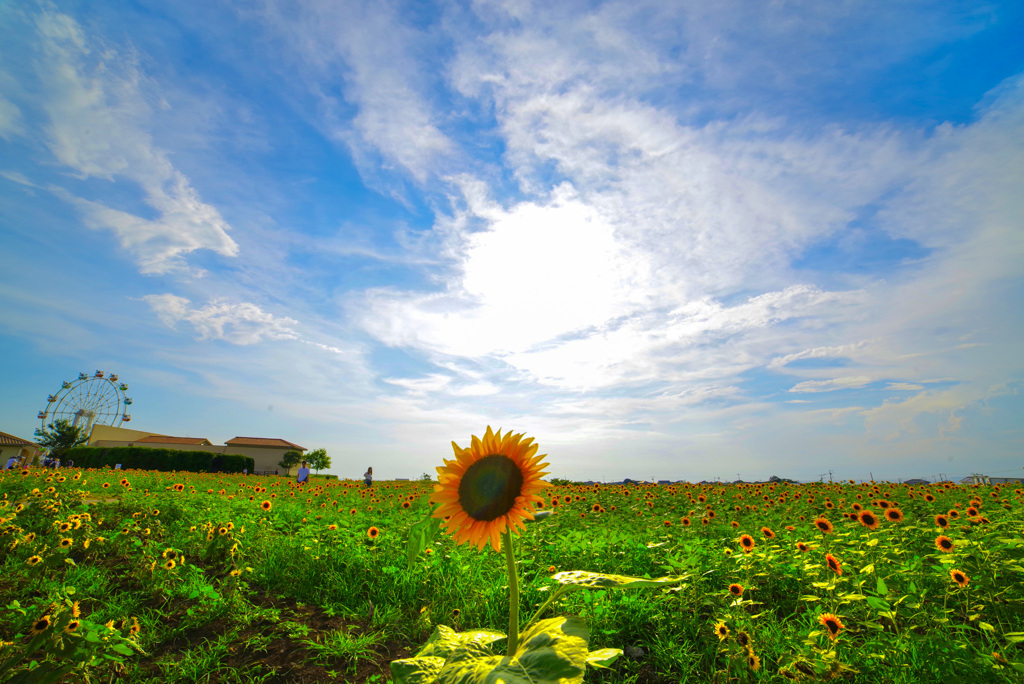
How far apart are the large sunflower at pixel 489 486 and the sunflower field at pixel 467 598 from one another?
0.05ft

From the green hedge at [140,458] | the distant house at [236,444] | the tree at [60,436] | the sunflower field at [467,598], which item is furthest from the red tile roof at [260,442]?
the sunflower field at [467,598]

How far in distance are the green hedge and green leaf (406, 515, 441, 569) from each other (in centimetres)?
2817

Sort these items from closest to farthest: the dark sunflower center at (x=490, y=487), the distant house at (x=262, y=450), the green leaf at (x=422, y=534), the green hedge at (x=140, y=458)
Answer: the green leaf at (x=422, y=534), the dark sunflower center at (x=490, y=487), the green hedge at (x=140, y=458), the distant house at (x=262, y=450)

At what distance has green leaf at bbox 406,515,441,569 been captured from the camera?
1.82 meters

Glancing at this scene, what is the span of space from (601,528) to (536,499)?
16.7 feet

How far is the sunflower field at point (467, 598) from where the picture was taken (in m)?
2.54

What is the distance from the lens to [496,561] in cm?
452

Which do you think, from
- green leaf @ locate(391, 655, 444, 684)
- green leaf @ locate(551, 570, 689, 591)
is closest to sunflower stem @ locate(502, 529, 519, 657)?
green leaf @ locate(551, 570, 689, 591)

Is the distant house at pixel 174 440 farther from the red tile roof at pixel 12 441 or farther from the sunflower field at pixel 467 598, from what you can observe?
the sunflower field at pixel 467 598

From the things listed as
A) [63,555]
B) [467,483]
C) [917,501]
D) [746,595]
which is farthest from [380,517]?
[917,501]

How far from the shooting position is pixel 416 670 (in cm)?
169

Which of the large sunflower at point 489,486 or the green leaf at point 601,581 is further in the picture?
the large sunflower at point 489,486

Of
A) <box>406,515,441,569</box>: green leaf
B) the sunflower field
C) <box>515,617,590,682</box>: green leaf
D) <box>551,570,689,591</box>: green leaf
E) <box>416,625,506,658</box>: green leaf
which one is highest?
<box>406,515,441,569</box>: green leaf

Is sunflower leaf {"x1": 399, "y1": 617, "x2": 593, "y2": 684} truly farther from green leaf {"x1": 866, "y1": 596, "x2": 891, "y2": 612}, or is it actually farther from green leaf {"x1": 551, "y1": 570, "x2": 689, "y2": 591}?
green leaf {"x1": 866, "y1": 596, "x2": 891, "y2": 612}
